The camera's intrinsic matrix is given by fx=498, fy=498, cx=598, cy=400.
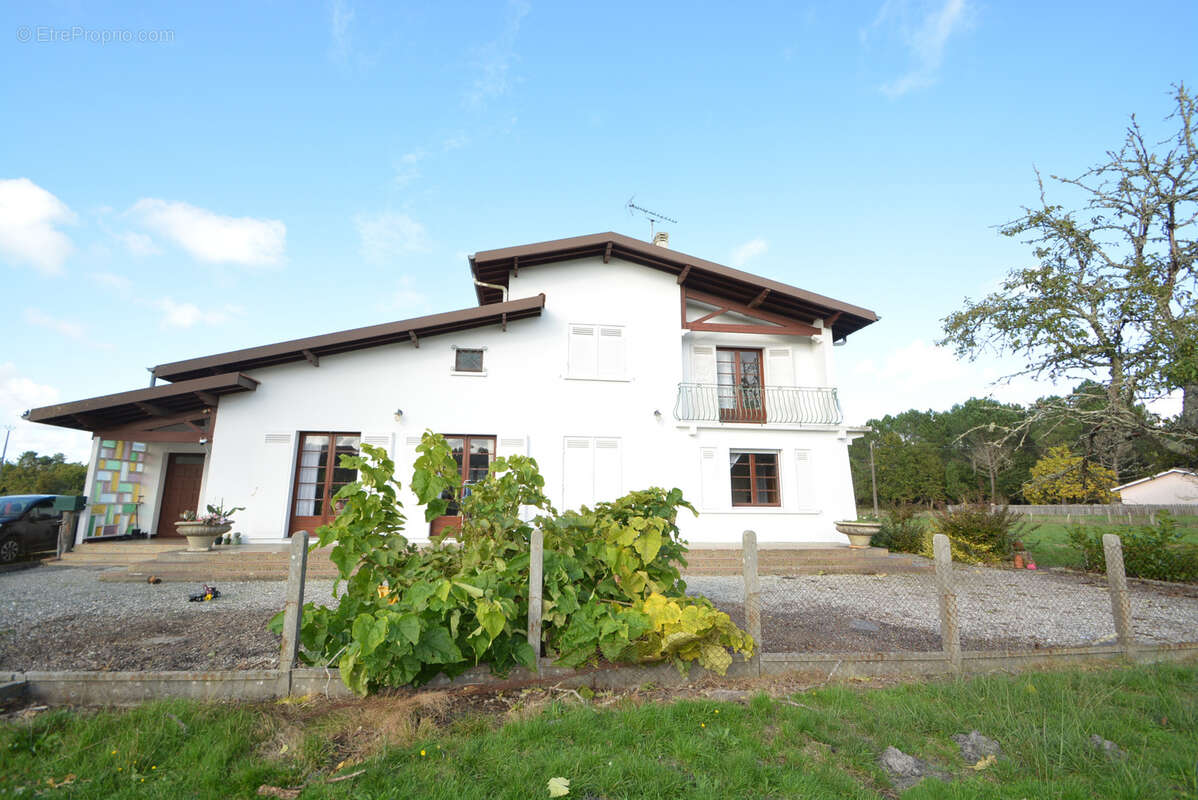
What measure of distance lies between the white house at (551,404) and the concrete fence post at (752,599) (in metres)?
7.39

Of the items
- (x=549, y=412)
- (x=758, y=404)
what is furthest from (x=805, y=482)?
(x=549, y=412)

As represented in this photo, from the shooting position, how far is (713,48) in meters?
10.0

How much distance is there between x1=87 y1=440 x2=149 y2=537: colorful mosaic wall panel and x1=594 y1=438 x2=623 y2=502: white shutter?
995cm

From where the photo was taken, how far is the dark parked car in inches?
360

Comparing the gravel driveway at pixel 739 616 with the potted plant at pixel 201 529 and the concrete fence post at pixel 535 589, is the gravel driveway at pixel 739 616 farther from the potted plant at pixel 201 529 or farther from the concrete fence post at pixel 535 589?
the concrete fence post at pixel 535 589

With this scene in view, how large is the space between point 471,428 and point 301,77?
22.8 ft

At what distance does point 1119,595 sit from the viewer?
4039 millimetres

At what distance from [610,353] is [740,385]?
11.6 feet

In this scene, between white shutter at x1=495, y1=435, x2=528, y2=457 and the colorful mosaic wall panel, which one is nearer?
the colorful mosaic wall panel

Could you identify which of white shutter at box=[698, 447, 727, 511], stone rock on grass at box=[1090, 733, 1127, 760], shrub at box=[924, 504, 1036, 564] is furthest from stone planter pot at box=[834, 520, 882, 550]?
stone rock on grass at box=[1090, 733, 1127, 760]

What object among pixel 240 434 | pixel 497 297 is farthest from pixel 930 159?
pixel 240 434

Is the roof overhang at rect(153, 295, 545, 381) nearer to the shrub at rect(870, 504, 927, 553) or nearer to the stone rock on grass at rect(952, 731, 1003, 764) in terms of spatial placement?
the shrub at rect(870, 504, 927, 553)

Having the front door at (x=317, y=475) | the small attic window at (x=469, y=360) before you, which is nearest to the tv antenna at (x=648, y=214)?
the small attic window at (x=469, y=360)

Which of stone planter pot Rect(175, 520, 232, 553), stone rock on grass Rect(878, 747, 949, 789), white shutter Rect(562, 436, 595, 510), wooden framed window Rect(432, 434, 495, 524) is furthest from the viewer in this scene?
white shutter Rect(562, 436, 595, 510)
